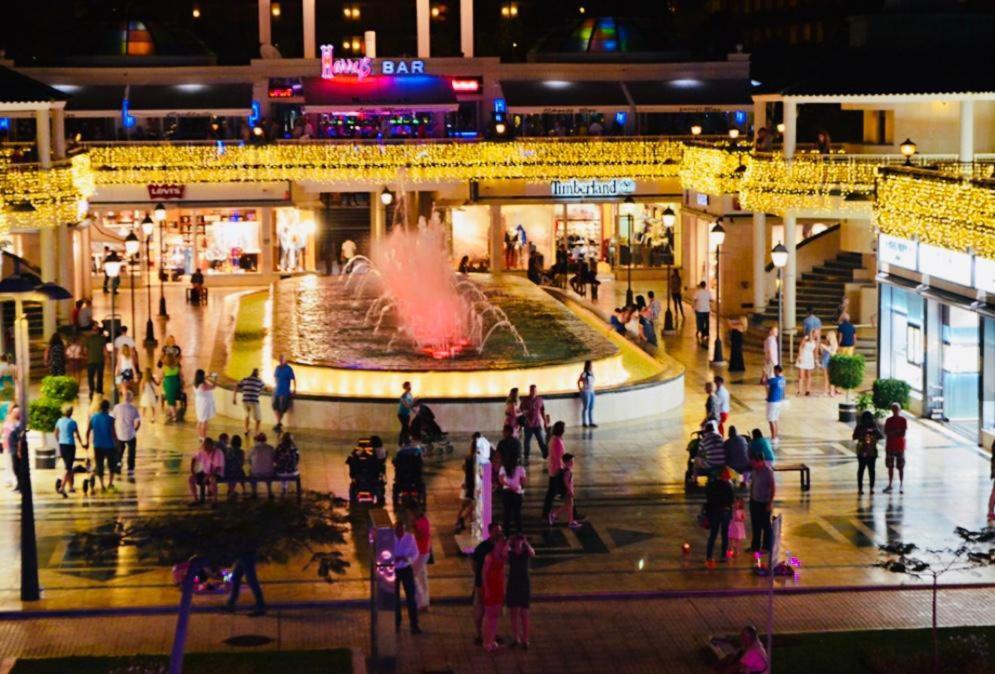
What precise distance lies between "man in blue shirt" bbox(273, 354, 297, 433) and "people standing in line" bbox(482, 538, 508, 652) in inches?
584

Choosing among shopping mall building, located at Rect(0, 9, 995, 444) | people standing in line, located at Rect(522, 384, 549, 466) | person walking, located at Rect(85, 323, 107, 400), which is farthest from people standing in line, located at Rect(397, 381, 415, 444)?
shopping mall building, located at Rect(0, 9, 995, 444)

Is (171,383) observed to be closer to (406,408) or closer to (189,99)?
(406,408)

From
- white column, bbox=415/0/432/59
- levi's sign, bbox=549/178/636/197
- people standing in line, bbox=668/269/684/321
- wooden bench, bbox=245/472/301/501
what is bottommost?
wooden bench, bbox=245/472/301/501

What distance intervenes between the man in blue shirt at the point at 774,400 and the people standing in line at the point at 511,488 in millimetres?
8550

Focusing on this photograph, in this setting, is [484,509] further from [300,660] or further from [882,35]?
[882,35]

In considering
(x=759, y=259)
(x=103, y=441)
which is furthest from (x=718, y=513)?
(x=759, y=259)

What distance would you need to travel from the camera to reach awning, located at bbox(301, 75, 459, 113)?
221 ft

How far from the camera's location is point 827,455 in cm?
3647

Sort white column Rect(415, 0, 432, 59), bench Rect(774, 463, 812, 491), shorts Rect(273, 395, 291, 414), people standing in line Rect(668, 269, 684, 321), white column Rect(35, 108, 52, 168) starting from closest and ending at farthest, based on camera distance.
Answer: bench Rect(774, 463, 812, 491)
shorts Rect(273, 395, 291, 414)
white column Rect(35, 108, 52, 168)
people standing in line Rect(668, 269, 684, 321)
white column Rect(415, 0, 432, 59)

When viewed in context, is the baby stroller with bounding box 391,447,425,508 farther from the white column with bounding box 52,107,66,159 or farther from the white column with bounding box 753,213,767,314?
the white column with bounding box 52,107,66,159

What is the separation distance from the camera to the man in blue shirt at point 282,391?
38.2 meters

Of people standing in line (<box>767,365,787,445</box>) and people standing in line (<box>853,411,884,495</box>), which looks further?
people standing in line (<box>767,365,787,445</box>)

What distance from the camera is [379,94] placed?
68500 millimetres

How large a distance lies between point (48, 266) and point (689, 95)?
86.8 ft
